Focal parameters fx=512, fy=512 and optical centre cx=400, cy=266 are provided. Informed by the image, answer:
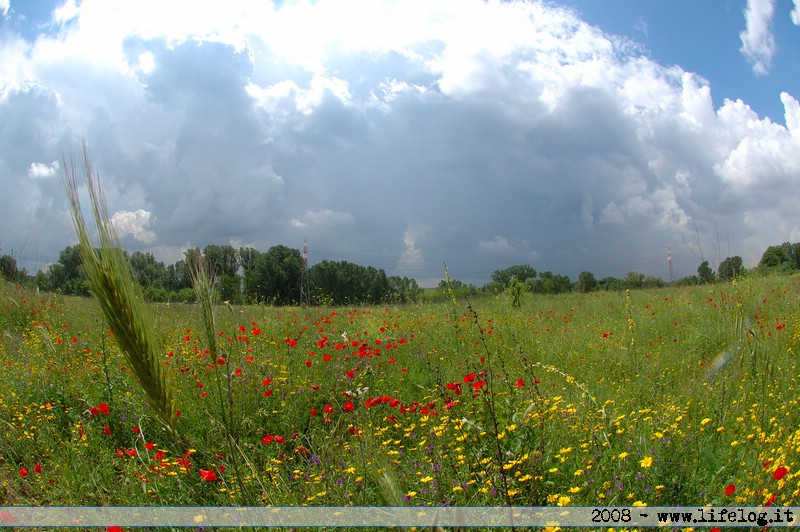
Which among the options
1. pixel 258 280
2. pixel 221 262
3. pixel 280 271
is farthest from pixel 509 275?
pixel 280 271

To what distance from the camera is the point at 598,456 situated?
2.71 metres

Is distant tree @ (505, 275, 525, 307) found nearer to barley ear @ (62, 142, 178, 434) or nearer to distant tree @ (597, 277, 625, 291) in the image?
distant tree @ (597, 277, 625, 291)

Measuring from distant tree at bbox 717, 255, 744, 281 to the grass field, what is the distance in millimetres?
3821

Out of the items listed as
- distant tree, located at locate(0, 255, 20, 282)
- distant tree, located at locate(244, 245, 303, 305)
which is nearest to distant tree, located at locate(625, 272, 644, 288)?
distant tree, located at locate(0, 255, 20, 282)

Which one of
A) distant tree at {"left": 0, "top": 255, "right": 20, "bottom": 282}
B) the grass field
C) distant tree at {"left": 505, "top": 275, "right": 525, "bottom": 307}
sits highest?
distant tree at {"left": 0, "top": 255, "right": 20, "bottom": 282}

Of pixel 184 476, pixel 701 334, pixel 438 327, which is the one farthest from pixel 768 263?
pixel 184 476

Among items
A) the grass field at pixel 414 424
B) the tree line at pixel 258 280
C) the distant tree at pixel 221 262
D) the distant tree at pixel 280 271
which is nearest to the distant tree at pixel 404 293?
the tree line at pixel 258 280

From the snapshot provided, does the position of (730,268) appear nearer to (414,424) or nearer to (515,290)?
(515,290)

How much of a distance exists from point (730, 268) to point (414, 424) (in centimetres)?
1106

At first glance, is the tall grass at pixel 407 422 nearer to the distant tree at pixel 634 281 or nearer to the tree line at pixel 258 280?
the tree line at pixel 258 280

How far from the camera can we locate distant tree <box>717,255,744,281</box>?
10719 mm

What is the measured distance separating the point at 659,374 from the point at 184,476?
175 inches

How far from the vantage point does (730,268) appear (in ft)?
38.2

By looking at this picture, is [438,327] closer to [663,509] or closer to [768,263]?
[663,509]
